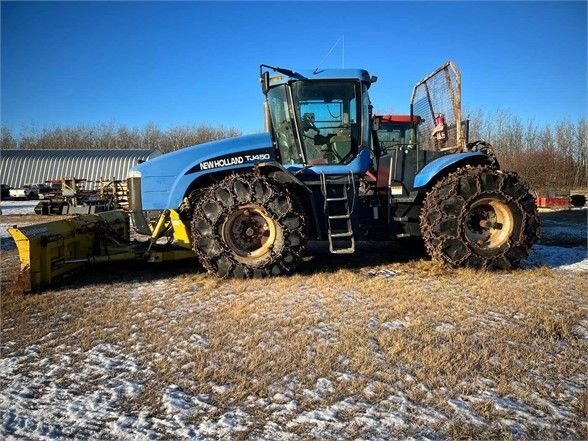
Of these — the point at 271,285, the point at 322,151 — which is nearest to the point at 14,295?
the point at 271,285

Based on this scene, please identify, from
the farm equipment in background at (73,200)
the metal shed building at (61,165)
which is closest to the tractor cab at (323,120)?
the farm equipment in background at (73,200)

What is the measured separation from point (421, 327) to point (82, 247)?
4206 mm

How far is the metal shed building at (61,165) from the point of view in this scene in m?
36.0

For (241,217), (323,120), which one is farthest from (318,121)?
(241,217)

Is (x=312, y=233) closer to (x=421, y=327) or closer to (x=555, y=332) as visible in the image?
(x=421, y=327)

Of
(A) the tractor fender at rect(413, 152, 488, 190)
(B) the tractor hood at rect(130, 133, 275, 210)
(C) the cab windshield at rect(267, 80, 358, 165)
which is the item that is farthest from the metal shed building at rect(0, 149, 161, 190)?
(A) the tractor fender at rect(413, 152, 488, 190)

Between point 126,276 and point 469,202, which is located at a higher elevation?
point 469,202

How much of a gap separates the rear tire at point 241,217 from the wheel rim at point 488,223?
230 centimetres

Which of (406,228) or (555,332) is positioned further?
(406,228)

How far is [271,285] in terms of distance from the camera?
4.88 m

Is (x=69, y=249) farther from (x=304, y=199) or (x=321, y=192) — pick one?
(x=321, y=192)

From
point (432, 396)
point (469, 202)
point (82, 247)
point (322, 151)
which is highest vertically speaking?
point (322, 151)

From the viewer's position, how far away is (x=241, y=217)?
527cm

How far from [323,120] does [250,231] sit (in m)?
1.84
